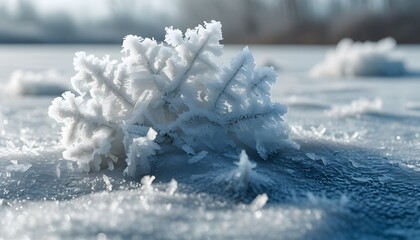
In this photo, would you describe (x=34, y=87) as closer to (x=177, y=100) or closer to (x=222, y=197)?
(x=177, y=100)

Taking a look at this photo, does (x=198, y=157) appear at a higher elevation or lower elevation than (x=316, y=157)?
lower

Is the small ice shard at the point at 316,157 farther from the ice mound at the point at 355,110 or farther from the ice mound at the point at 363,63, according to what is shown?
the ice mound at the point at 363,63

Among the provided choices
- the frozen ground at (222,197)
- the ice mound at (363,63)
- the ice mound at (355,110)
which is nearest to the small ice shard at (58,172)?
the frozen ground at (222,197)

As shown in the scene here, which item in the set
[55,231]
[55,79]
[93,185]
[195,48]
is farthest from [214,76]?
[55,79]

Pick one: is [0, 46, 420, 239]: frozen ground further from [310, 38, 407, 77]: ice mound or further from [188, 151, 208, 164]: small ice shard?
[310, 38, 407, 77]: ice mound

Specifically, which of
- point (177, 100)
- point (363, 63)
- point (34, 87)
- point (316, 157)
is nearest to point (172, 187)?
point (177, 100)

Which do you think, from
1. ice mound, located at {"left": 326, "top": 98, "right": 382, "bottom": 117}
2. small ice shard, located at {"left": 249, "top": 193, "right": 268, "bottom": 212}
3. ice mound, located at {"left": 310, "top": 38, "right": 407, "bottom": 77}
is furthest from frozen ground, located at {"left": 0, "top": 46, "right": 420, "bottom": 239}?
ice mound, located at {"left": 310, "top": 38, "right": 407, "bottom": 77}

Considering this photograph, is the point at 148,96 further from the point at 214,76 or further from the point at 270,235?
the point at 270,235
